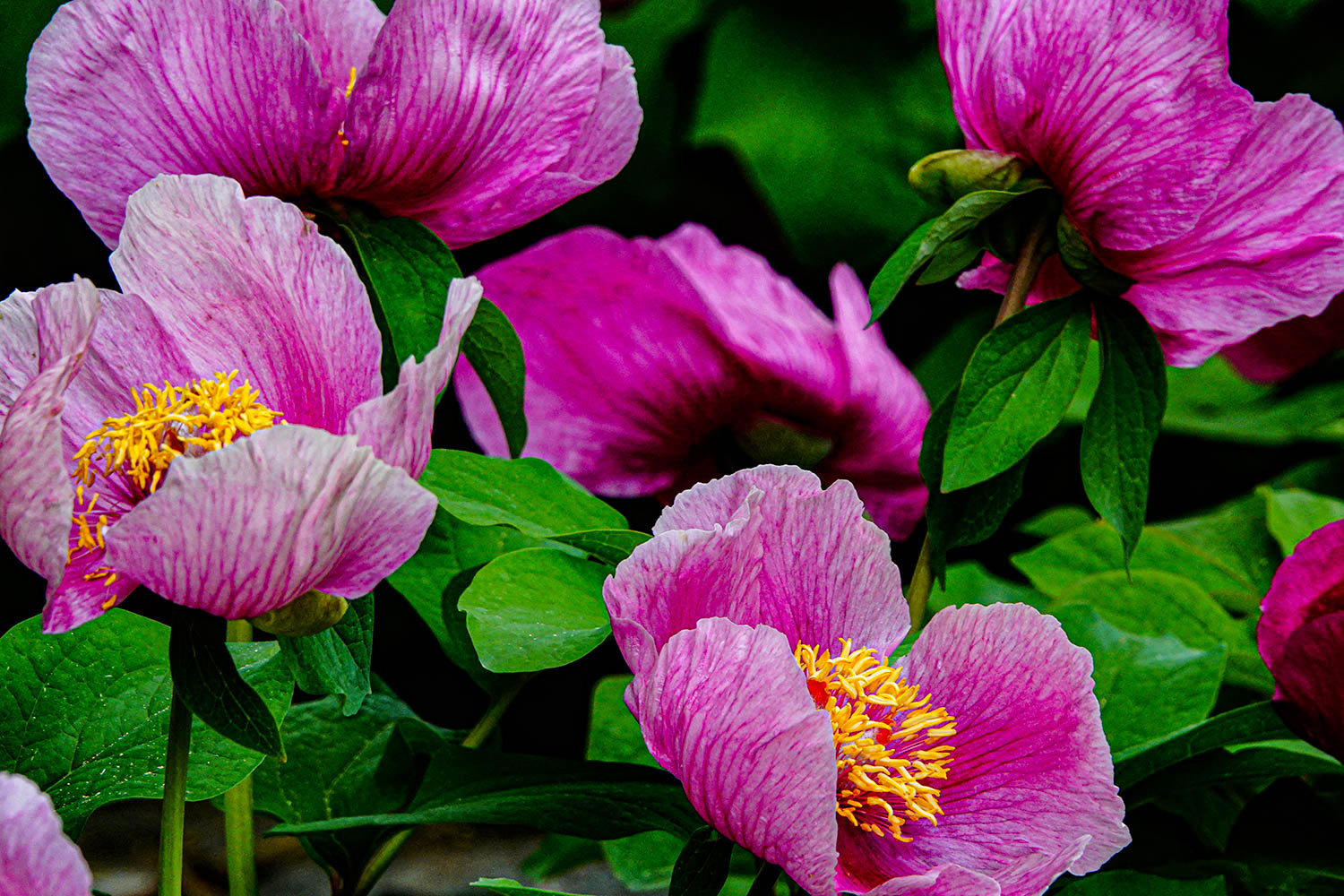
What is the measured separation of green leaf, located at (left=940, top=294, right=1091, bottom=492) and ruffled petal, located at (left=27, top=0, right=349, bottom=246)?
0.49ft

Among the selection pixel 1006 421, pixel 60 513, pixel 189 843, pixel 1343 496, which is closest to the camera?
pixel 60 513

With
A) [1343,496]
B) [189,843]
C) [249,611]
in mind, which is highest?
[249,611]

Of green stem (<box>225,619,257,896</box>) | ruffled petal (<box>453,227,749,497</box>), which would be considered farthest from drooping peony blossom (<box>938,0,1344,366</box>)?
green stem (<box>225,619,257,896</box>)

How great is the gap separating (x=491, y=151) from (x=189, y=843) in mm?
940

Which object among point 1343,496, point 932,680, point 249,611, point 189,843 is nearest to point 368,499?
point 249,611

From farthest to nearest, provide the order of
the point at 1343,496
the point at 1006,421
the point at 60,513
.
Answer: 1. the point at 1343,496
2. the point at 1006,421
3. the point at 60,513

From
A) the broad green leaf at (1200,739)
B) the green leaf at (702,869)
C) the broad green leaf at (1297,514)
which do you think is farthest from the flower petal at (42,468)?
the broad green leaf at (1297,514)

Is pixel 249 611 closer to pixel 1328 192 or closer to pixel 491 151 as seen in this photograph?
pixel 491 151

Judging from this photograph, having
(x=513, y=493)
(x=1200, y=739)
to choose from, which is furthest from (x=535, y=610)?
(x=1200, y=739)

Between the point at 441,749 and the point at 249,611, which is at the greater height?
the point at 249,611

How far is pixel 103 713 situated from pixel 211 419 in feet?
0.30

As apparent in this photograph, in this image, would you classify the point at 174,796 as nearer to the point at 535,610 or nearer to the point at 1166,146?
the point at 535,610

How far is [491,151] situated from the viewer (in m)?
0.29

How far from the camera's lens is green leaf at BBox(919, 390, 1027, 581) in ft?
1.01
